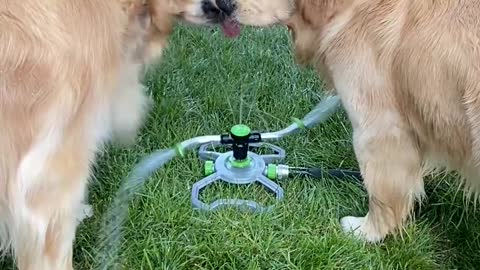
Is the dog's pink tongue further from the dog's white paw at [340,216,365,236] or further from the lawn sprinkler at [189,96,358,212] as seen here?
the dog's white paw at [340,216,365,236]

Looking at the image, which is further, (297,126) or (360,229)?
(297,126)

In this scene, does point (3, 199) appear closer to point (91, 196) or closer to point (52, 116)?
point (52, 116)

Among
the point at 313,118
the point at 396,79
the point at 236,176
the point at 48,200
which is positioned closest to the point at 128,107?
the point at 236,176

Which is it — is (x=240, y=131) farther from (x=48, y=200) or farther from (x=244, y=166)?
(x=48, y=200)

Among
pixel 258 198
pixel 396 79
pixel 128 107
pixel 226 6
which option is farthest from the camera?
pixel 258 198

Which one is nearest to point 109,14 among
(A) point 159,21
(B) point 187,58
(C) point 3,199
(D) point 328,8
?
(A) point 159,21

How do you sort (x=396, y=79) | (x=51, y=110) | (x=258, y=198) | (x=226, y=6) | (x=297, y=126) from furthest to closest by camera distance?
(x=297, y=126)
(x=258, y=198)
(x=226, y=6)
(x=396, y=79)
(x=51, y=110)
